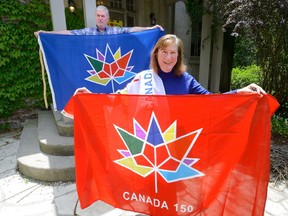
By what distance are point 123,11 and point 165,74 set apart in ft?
19.1

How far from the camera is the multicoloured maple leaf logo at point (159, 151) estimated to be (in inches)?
68.1

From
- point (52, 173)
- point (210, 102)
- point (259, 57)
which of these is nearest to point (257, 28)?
point (259, 57)

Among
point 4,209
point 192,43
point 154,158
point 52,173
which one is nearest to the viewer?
point 154,158

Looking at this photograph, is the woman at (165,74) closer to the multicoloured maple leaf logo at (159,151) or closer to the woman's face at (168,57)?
the woman's face at (168,57)

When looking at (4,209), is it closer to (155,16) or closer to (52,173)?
(52,173)

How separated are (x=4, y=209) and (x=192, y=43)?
7704 millimetres

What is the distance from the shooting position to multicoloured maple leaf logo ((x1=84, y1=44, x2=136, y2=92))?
127 inches

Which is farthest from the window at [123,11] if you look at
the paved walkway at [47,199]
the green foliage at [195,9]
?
the paved walkway at [47,199]

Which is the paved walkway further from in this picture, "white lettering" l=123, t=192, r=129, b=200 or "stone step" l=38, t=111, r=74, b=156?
"white lettering" l=123, t=192, r=129, b=200

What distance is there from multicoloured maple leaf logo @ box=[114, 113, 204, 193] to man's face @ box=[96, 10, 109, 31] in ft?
6.15

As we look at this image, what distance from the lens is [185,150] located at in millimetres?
1732

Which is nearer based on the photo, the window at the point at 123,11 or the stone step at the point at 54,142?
the stone step at the point at 54,142

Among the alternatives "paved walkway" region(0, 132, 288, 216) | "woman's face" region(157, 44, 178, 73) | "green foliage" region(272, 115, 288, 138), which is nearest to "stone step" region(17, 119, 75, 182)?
"paved walkway" region(0, 132, 288, 216)

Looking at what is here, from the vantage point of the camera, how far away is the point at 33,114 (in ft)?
16.6
